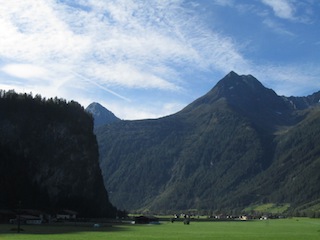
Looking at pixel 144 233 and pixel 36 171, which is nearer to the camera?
pixel 144 233

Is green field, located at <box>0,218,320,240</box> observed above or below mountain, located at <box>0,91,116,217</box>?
below

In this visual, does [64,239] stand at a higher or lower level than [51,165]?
lower

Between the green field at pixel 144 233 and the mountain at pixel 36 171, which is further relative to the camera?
the mountain at pixel 36 171

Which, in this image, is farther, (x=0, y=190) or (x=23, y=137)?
(x=23, y=137)

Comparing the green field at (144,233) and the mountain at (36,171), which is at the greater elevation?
the mountain at (36,171)

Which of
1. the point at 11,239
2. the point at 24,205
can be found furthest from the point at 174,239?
the point at 24,205

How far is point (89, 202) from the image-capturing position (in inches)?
7677

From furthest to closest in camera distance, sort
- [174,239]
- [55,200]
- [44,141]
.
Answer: [44,141] < [55,200] < [174,239]

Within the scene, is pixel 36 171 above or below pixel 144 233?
above

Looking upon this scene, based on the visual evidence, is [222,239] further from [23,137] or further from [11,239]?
[23,137]

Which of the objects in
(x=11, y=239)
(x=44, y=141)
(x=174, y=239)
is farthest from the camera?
(x=44, y=141)

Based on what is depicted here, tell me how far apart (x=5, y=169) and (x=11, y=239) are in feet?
384

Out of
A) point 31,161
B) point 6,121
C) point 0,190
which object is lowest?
point 0,190

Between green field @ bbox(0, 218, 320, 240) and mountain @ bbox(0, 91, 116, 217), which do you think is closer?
green field @ bbox(0, 218, 320, 240)
